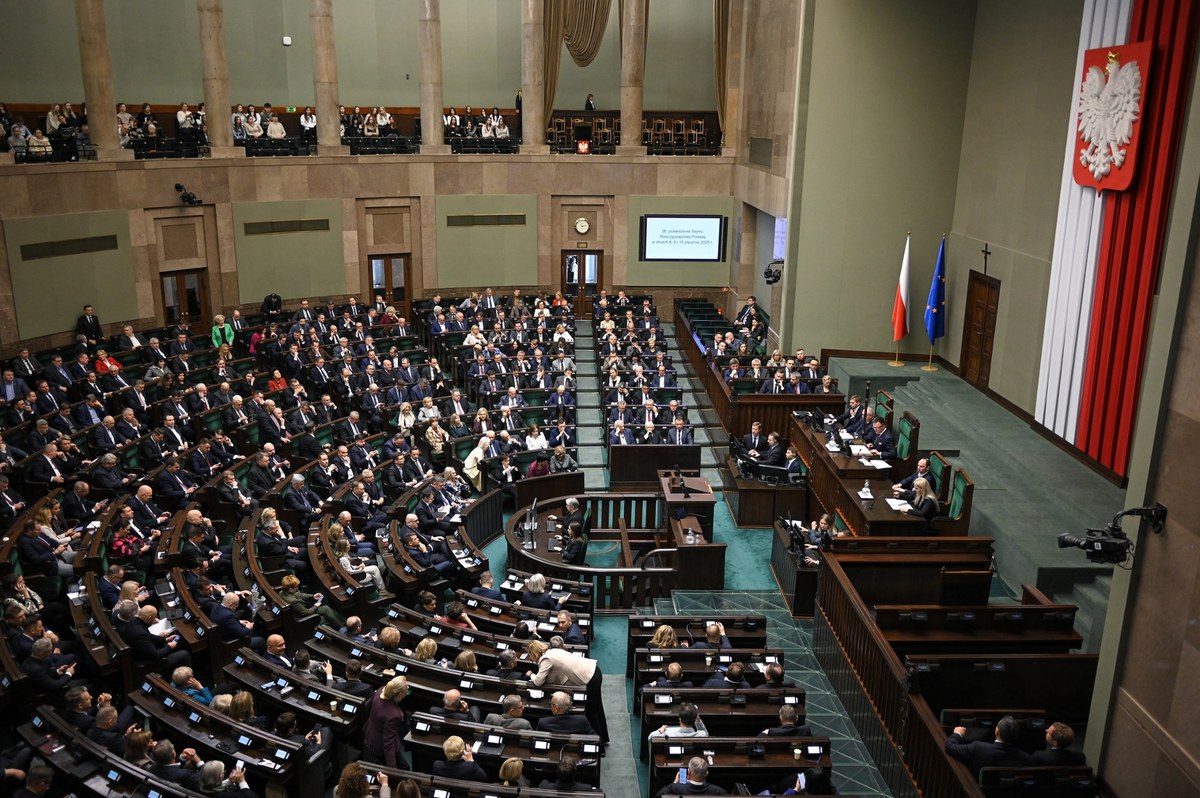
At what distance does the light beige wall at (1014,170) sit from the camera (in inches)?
525

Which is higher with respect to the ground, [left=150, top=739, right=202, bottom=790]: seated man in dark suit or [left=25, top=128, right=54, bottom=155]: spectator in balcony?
[left=25, top=128, right=54, bottom=155]: spectator in balcony

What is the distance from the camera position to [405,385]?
1555 cm

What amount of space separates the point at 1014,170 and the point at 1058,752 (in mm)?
10008

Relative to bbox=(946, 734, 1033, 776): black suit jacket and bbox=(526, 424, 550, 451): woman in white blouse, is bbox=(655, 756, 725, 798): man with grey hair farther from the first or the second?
bbox=(526, 424, 550, 451): woman in white blouse

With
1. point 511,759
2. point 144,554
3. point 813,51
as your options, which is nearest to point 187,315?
point 144,554

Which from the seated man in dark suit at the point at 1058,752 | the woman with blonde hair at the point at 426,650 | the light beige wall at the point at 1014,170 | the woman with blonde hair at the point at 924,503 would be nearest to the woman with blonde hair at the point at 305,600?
the woman with blonde hair at the point at 426,650

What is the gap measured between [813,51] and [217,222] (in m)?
11.8

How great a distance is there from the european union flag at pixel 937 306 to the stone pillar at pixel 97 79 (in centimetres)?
1440

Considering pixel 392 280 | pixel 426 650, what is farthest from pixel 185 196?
pixel 426 650

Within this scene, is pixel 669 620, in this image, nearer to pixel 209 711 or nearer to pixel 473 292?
pixel 209 711

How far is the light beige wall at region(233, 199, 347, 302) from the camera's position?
2042cm

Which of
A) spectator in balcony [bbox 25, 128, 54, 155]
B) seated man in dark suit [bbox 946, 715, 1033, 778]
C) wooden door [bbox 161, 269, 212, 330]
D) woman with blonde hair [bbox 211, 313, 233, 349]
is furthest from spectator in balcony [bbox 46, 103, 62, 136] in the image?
seated man in dark suit [bbox 946, 715, 1033, 778]

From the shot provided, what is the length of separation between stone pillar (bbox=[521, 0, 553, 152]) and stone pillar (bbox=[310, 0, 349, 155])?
410 cm

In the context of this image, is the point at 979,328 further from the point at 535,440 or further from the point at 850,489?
the point at 535,440
